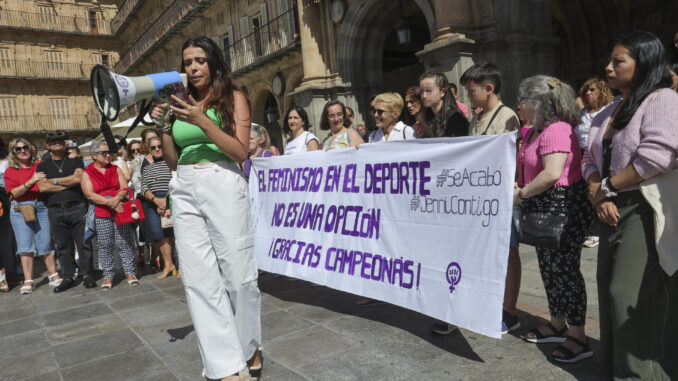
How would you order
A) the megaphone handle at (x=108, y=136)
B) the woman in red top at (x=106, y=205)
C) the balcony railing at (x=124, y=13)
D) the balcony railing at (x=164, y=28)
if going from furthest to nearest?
the balcony railing at (x=124, y=13), the balcony railing at (x=164, y=28), the woman in red top at (x=106, y=205), the megaphone handle at (x=108, y=136)

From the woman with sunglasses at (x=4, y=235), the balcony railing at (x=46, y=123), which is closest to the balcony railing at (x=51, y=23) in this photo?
the balcony railing at (x=46, y=123)

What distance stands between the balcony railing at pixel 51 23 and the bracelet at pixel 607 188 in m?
44.1

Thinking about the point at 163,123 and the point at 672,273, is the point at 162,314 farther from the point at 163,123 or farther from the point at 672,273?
the point at 672,273

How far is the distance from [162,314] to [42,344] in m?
0.96

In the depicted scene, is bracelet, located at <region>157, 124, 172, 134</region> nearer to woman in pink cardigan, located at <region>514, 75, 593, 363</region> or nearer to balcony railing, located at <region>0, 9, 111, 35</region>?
woman in pink cardigan, located at <region>514, 75, 593, 363</region>

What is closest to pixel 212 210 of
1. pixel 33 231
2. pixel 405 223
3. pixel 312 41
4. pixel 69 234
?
pixel 405 223

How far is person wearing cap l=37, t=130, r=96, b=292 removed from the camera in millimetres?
5934

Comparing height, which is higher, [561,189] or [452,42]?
[452,42]

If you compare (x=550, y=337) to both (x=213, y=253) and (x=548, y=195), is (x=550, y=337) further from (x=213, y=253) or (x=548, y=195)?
(x=213, y=253)

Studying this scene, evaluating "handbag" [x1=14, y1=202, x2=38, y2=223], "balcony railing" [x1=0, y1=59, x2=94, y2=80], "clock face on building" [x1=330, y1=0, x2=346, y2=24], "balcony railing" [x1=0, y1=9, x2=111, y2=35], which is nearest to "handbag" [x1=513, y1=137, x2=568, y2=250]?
"handbag" [x1=14, y1=202, x2=38, y2=223]

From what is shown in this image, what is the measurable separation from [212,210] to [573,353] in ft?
7.40

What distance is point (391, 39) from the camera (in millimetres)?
16953

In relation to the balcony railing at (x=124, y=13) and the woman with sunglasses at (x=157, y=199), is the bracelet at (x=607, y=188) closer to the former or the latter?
the woman with sunglasses at (x=157, y=199)

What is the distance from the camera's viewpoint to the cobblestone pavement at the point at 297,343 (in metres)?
2.83
